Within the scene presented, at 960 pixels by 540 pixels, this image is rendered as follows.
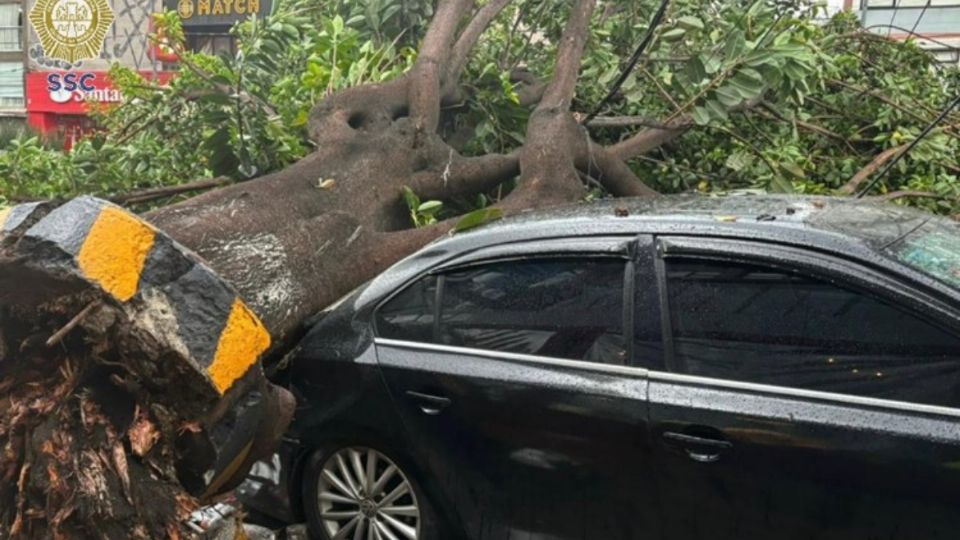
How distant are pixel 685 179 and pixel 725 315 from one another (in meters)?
3.57

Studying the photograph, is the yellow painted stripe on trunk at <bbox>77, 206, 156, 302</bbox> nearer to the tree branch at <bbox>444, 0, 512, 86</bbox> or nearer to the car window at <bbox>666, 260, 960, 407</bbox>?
the car window at <bbox>666, 260, 960, 407</bbox>

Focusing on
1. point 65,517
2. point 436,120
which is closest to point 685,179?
point 436,120

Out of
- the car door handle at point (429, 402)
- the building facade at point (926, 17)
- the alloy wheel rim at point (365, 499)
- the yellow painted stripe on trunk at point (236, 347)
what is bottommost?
the alloy wheel rim at point (365, 499)

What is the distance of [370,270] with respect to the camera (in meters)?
4.16

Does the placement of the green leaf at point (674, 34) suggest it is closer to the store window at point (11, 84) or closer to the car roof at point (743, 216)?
the car roof at point (743, 216)

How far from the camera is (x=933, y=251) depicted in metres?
2.55

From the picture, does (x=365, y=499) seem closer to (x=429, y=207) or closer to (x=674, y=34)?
(x=429, y=207)

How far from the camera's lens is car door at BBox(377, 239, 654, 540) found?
266cm

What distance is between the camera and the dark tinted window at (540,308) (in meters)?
2.74

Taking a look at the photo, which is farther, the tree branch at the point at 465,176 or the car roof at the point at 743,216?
the tree branch at the point at 465,176

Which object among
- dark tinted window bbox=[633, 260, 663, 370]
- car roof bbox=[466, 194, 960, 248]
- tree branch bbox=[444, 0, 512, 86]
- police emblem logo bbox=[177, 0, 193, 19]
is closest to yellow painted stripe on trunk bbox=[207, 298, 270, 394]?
car roof bbox=[466, 194, 960, 248]

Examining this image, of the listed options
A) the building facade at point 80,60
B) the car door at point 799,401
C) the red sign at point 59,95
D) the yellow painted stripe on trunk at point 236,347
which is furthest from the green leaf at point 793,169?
the red sign at point 59,95

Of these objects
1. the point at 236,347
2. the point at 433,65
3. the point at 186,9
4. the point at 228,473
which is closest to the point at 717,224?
the point at 236,347

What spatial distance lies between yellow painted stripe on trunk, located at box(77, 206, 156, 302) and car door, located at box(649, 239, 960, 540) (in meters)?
1.58
